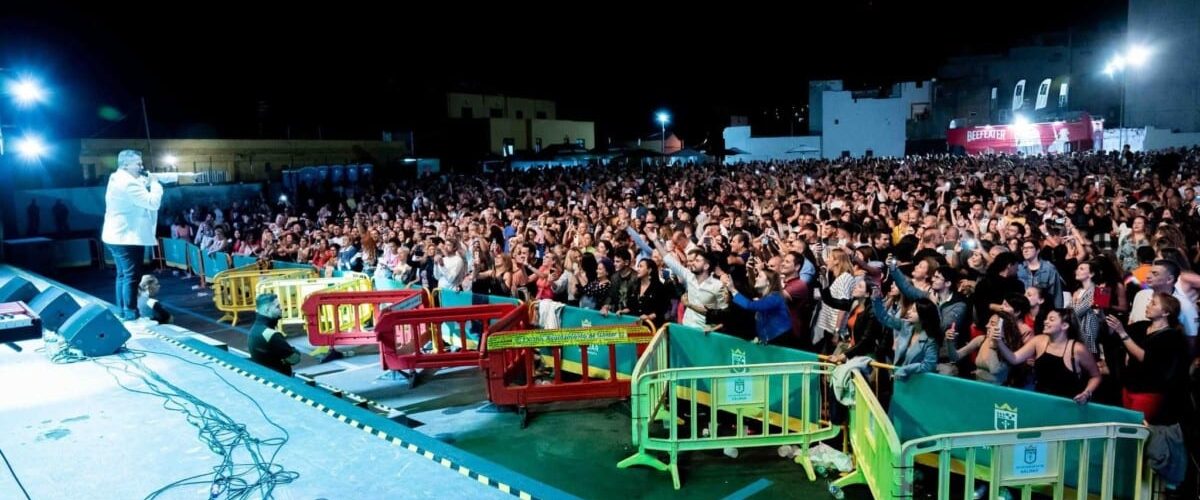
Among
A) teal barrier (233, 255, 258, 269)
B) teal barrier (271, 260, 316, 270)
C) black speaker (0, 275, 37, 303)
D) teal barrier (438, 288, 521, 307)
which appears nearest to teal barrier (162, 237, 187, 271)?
teal barrier (233, 255, 258, 269)

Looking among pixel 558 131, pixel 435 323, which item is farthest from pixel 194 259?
pixel 558 131

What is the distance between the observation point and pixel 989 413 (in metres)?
5.08

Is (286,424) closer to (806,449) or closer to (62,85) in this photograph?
(806,449)

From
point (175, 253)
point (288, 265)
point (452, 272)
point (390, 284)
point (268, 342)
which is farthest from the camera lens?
point (175, 253)

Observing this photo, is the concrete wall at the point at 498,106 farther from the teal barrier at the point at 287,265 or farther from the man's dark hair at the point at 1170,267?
the man's dark hair at the point at 1170,267

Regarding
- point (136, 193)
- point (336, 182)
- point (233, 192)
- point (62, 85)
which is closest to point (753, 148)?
point (336, 182)

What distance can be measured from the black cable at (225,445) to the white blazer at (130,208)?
228 centimetres

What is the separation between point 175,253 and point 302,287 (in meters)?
9.91

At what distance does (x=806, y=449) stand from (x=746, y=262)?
3.20m

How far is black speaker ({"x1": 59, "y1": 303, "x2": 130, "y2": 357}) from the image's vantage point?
6578mm

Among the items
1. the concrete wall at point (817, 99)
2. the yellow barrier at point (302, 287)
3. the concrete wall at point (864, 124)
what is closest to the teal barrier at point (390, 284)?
the yellow barrier at point (302, 287)

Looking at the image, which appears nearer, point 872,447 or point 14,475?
point 14,475

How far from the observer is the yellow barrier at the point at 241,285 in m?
12.5

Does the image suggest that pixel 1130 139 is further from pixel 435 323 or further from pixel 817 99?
pixel 435 323
